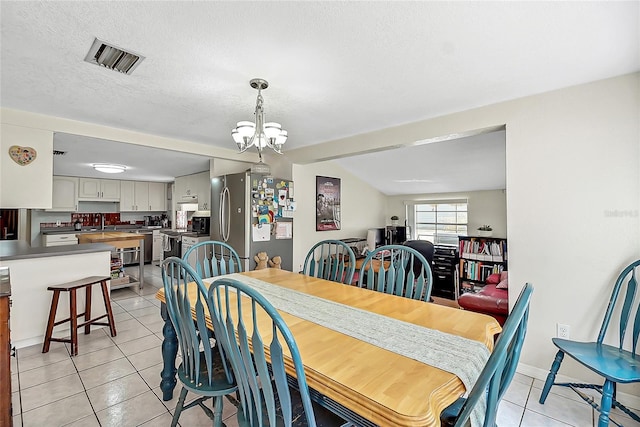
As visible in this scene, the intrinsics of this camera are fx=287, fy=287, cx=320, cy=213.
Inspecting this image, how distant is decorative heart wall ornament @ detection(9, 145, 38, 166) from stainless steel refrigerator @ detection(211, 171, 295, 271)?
2044 mm

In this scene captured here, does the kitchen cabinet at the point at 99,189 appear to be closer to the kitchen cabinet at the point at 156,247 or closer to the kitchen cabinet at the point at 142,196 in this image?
the kitchen cabinet at the point at 142,196

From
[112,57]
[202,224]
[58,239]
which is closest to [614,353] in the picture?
[112,57]

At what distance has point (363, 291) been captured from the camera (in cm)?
194

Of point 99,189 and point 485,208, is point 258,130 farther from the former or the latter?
point 99,189

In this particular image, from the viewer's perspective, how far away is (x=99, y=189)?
→ 637 centimetres

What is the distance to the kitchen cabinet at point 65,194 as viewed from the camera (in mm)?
5754

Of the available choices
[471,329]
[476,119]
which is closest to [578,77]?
[476,119]

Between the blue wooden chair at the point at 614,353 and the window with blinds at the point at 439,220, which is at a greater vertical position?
the window with blinds at the point at 439,220

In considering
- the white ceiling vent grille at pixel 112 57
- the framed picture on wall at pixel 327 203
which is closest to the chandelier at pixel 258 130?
the white ceiling vent grille at pixel 112 57

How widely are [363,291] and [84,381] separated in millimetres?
2190

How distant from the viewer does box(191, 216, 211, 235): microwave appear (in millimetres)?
5488

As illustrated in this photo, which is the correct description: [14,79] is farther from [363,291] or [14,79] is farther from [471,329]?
[471,329]

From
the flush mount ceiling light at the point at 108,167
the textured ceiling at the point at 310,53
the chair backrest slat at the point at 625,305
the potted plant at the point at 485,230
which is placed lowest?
the chair backrest slat at the point at 625,305

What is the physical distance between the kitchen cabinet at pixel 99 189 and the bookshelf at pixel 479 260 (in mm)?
7335
